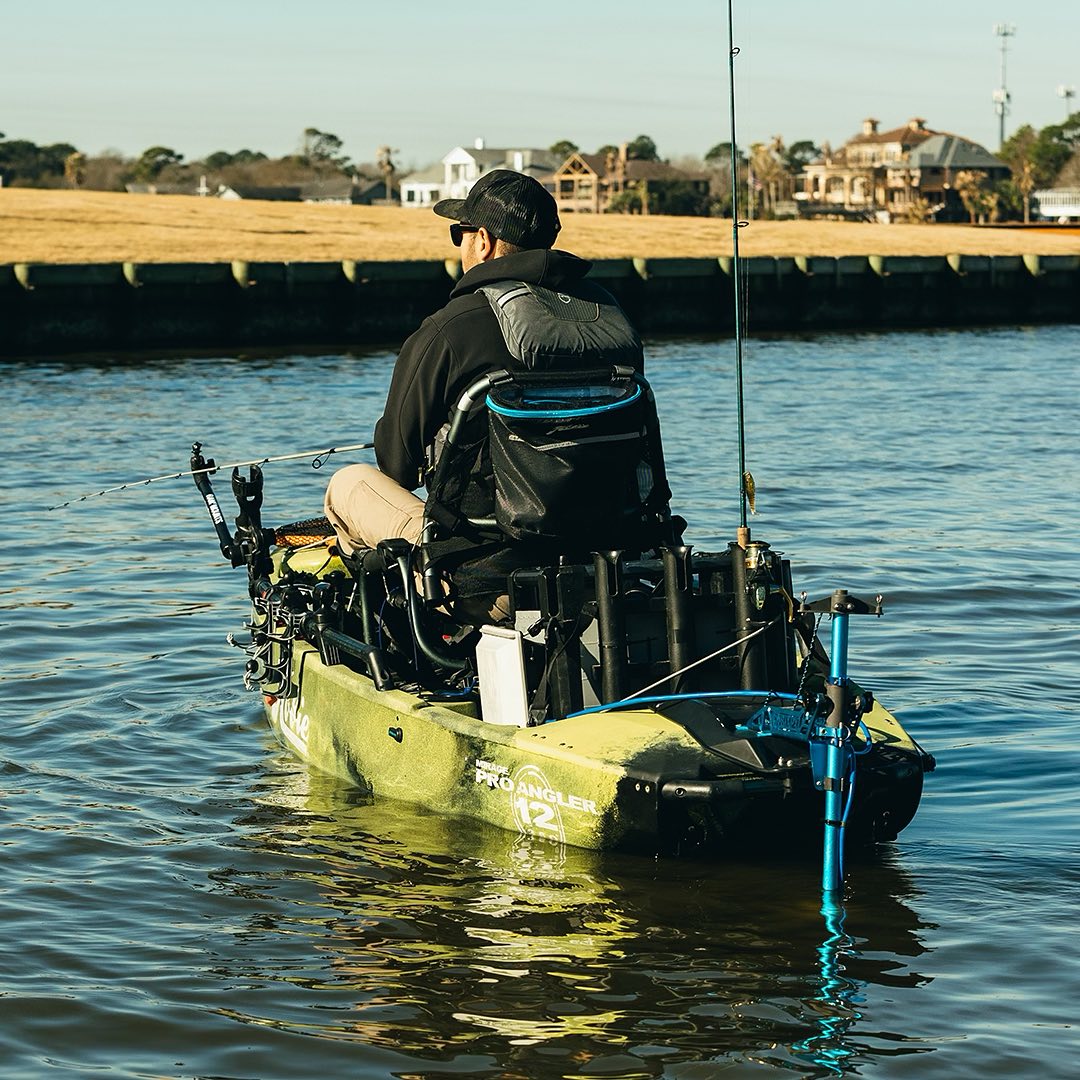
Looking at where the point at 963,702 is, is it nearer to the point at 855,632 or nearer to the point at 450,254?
the point at 855,632

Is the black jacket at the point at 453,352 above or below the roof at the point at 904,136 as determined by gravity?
below

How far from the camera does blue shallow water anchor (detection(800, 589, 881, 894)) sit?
470 cm

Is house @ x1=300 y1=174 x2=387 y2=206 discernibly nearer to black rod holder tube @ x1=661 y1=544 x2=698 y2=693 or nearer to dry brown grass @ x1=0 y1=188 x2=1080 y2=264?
dry brown grass @ x1=0 y1=188 x2=1080 y2=264

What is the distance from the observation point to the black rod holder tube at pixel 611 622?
5.26 m

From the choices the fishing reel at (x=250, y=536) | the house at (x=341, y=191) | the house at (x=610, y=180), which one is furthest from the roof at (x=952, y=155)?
the fishing reel at (x=250, y=536)

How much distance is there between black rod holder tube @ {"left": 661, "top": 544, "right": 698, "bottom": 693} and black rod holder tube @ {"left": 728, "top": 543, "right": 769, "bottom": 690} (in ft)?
0.47

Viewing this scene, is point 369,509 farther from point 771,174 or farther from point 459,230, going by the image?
point 771,174

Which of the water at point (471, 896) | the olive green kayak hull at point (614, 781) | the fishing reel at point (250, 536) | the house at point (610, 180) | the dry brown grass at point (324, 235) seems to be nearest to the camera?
the water at point (471, 896)

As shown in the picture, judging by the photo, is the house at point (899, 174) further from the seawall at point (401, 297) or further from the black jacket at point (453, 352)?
the black jacket at point (453, 352)

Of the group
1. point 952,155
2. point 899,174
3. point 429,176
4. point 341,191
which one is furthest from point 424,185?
point 952,155

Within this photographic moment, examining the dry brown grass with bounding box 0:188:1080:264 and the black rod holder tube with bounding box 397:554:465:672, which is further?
the dry brown grass with bounding box 0:188:1080:264

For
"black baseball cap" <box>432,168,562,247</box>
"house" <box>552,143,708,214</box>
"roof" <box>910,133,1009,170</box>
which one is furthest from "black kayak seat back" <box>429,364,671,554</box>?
"roof" <box>910,133,1009,170</box>

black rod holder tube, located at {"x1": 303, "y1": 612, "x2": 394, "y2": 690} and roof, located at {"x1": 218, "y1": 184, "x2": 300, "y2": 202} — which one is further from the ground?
roof, located at {"x1": 218, "y1": 184, "x2": 300, "y2": 202}

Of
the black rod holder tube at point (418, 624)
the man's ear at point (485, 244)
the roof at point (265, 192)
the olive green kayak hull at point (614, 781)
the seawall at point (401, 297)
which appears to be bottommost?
the olive green kayak hull at point (614, 781)
